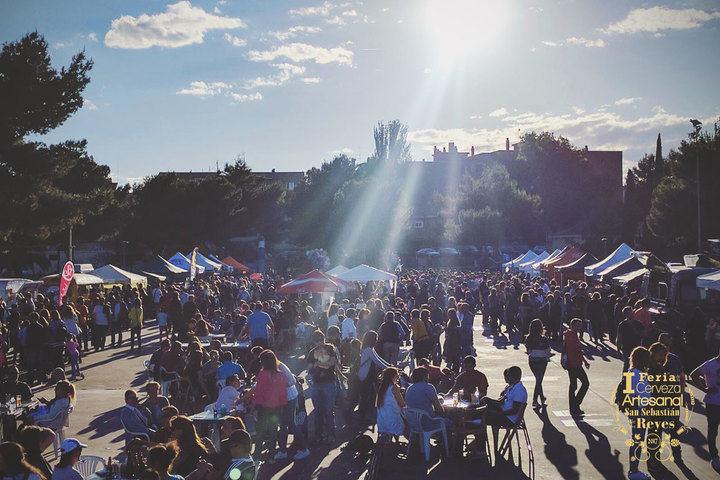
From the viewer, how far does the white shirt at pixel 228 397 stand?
29.7 ft

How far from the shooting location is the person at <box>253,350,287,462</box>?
883cm

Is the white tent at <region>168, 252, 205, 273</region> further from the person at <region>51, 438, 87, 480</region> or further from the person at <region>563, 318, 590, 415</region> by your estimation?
the person at <region>51, 438, 87, 480</region>

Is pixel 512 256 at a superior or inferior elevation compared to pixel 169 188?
inferior

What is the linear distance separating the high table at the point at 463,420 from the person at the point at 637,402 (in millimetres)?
1883

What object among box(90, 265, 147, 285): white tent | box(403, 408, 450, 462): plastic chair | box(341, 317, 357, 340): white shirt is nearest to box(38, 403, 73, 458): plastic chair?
box(403, 408, 450, 462): plastic chair

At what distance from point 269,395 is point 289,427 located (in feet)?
2.30

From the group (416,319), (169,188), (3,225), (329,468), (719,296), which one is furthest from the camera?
(169,188)

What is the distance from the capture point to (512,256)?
67625 millimetres

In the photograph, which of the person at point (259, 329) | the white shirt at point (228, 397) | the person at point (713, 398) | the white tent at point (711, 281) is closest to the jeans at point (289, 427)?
the white shirt at point (228, 397)

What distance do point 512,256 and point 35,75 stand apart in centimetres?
5215

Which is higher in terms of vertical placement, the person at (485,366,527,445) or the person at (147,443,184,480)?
the person at (147,443,184,480)

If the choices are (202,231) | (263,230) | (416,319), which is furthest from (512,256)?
(416,319)

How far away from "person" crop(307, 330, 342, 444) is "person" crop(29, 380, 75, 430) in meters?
3.47

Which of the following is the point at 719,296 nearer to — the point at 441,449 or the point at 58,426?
the point at 441,449
